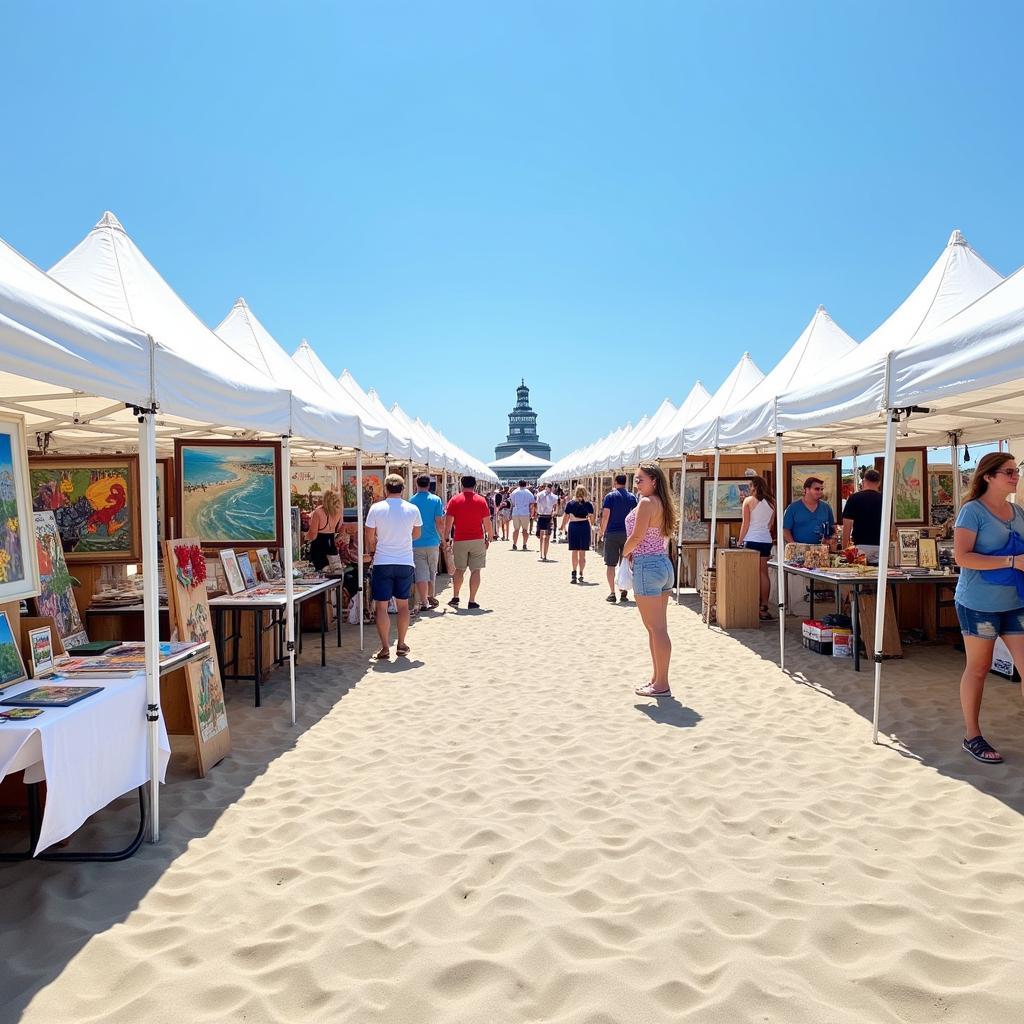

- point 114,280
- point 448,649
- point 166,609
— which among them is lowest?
point 448,649

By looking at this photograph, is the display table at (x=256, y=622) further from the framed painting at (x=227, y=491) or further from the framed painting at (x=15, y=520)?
the framed painting at (x=15, y=520)

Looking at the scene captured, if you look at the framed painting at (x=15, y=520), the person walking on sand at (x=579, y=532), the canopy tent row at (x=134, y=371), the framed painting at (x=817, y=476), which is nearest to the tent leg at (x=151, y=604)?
the canopy tent row at (x=134, y=371)

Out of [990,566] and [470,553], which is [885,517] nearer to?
[990,566]

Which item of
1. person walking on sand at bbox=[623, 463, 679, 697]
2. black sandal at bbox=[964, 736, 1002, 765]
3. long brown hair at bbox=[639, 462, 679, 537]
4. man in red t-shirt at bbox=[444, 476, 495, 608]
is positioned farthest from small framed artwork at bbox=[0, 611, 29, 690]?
man in red t-shirt at bbox=[444, 476, 495, 608]

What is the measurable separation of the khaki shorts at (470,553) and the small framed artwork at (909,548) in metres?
4.79

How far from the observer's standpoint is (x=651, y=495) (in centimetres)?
507

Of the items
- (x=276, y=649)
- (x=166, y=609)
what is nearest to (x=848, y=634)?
(x=276, y=649)

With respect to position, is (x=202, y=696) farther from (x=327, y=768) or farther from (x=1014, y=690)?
(x=1014, y=690)

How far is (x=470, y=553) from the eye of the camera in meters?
9.38

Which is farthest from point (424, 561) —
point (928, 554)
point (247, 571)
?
point (928, 554)

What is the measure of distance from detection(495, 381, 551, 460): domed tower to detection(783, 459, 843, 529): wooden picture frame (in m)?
86.8

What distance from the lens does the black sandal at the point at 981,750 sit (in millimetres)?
3883

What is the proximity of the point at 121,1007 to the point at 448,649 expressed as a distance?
5.05m

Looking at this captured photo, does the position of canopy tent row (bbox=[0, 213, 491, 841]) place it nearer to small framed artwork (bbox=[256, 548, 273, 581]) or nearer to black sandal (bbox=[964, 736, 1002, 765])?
small framed artwork (bbox=[256, 548, 273, 581])
